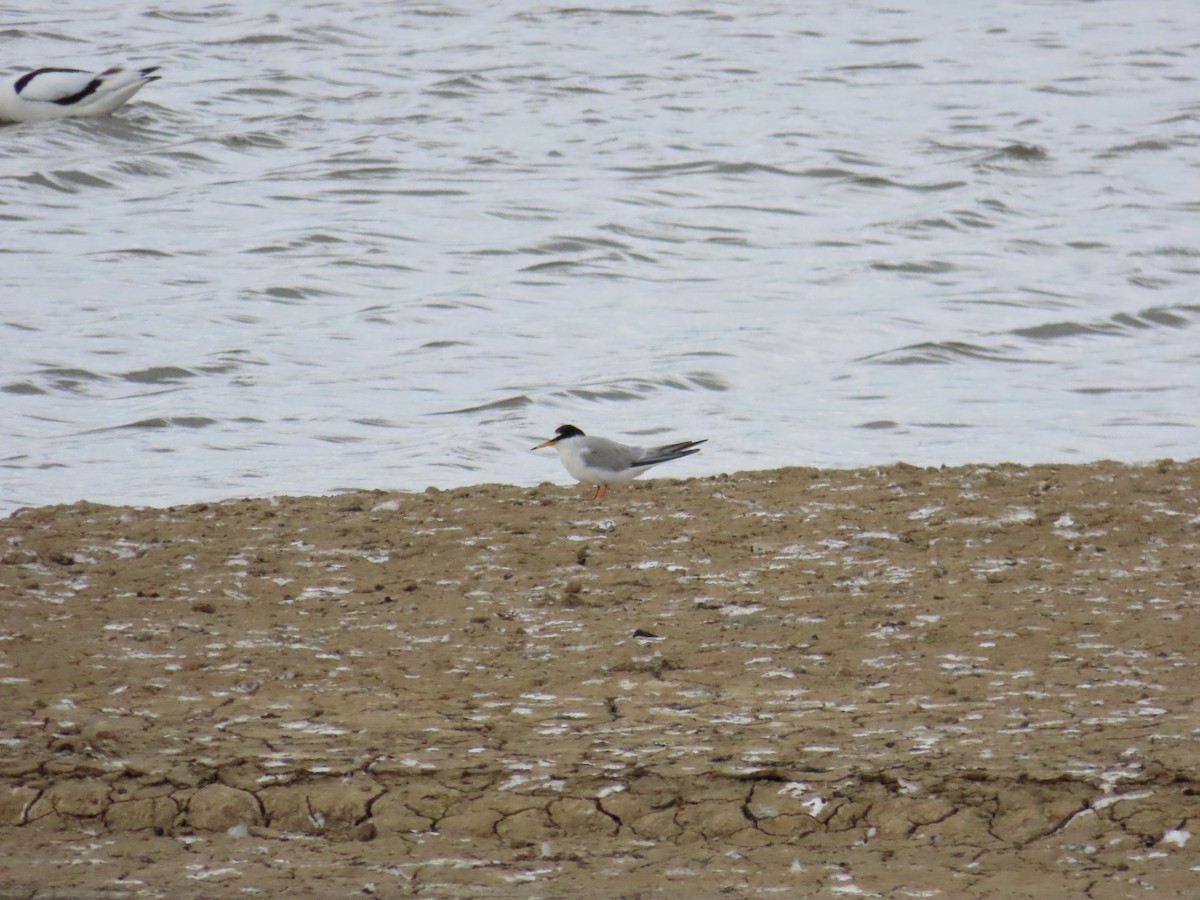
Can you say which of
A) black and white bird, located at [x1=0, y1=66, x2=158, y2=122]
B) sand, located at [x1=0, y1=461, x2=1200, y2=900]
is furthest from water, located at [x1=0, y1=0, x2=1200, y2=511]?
sand, located at [x1=0, y1=461, x2=1200, y2=900]

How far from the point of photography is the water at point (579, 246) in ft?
33.0

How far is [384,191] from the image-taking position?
55.4 ft

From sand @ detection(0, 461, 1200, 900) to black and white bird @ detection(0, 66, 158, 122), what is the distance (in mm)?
12789

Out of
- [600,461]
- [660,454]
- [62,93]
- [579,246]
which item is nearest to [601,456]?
[600,461]

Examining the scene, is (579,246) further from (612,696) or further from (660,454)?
(612,696)

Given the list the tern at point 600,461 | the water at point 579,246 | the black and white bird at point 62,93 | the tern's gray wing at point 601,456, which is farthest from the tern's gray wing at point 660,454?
the black and white bird at point 62,93

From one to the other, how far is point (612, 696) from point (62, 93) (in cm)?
1567

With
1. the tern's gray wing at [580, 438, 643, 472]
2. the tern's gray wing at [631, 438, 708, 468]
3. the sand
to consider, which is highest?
the sand

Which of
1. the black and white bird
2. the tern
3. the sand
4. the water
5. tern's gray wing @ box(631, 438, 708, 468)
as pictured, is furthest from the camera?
the black and white bird

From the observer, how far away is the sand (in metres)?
4.00

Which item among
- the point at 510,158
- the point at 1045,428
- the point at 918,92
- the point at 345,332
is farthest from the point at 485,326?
the point at 918,92

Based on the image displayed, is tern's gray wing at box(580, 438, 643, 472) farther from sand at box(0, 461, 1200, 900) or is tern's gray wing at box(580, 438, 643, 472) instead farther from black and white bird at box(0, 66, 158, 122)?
black and white bird at box(0, 66, 158, 122)

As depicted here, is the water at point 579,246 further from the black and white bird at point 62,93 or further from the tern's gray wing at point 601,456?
the tern's gray wing at point 601,456

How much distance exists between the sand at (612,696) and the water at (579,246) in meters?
2.38
